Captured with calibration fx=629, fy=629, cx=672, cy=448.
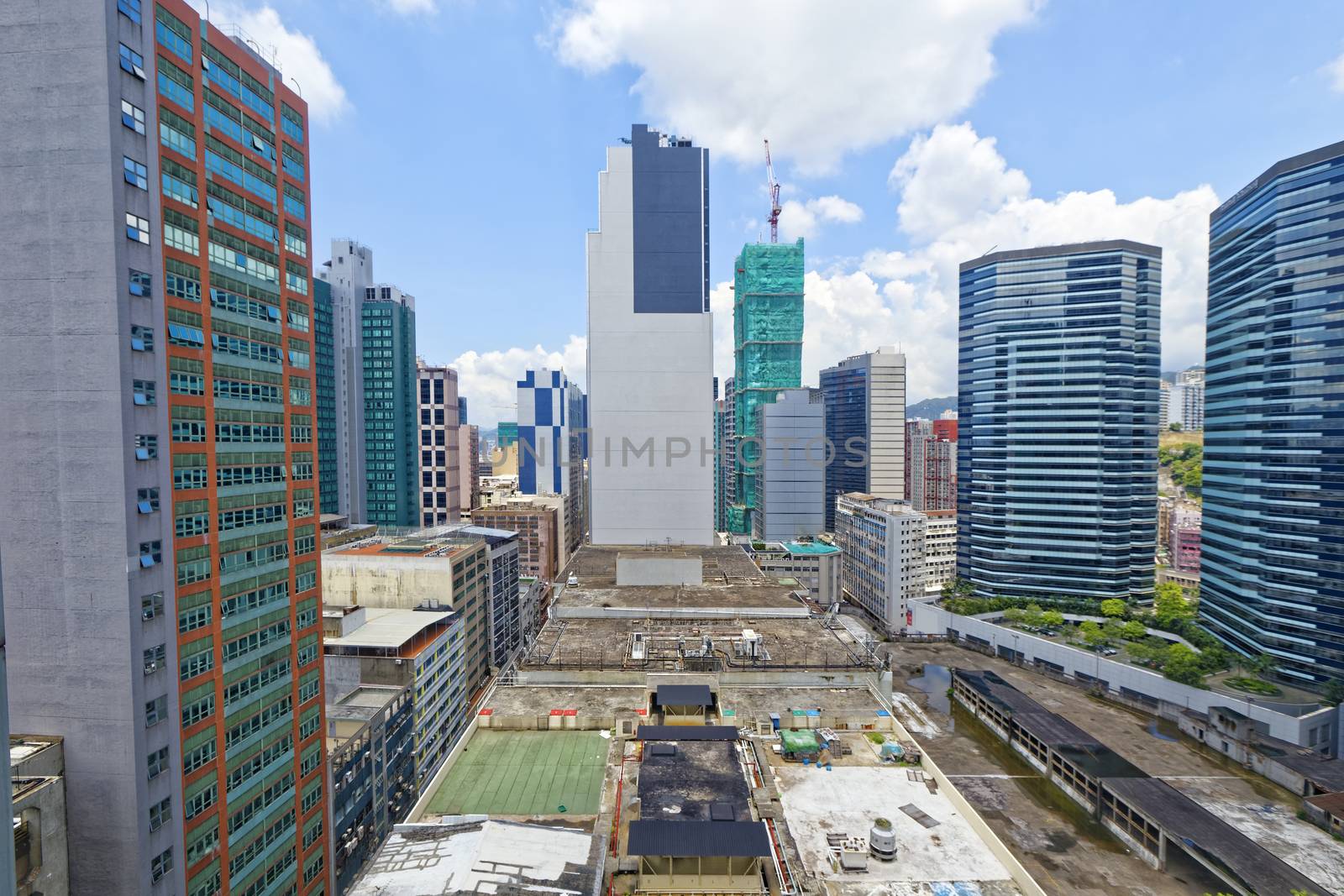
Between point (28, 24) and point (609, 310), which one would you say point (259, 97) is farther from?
point (609, 310)

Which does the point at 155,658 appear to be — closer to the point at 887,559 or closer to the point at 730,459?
the point at 887,559

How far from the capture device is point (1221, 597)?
7631cm

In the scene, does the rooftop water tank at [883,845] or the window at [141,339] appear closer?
the rooftop water tank at [883,845]

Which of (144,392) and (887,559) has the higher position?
(144,392)

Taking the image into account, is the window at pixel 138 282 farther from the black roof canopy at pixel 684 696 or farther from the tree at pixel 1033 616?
the tree at pixel 1033 616

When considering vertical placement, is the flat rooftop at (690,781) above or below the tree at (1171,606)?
above

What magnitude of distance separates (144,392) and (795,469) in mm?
115759

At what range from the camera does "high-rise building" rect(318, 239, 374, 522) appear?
11588cm

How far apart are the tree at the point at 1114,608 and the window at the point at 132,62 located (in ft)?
Result: 363

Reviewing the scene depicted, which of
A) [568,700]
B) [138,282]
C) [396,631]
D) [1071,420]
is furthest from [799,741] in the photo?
[1071,420]

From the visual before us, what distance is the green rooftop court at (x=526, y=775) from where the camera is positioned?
26484 millimetres

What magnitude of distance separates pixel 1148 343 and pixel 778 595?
7725 cm

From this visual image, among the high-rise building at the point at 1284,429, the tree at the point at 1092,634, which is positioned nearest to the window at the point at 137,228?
the tree at the point at 1092,634

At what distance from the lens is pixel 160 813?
28766 millimetres
